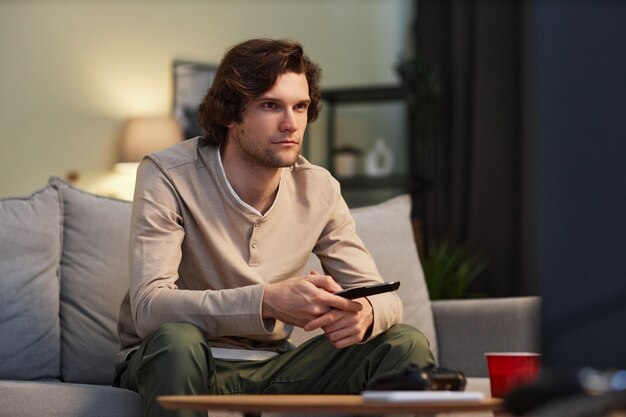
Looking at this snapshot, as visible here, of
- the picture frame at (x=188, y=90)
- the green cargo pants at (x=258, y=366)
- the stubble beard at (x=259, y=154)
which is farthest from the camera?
the picture frame at (x=188, y=90)

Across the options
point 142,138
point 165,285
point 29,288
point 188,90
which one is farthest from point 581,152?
point 188,90

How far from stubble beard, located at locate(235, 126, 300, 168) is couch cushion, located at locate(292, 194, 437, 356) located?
1.55 ft

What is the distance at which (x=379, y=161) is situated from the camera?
204 inches

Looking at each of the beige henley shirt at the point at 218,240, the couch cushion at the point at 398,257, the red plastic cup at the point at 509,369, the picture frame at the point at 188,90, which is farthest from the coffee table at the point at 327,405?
the picture frame at the point at 188,90

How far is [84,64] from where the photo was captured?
423 cm

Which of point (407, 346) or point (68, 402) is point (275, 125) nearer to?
point (407, 346)

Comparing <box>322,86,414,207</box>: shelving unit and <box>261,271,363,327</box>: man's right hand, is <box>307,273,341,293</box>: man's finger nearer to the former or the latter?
<box>261,271,363,327</box>: man's right hand

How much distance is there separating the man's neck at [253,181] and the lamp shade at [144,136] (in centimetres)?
215

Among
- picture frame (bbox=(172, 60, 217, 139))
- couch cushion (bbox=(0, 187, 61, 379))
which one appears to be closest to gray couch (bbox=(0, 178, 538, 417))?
couch cushion (bbox=(0, 187, 61, 379))

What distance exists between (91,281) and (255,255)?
1.68ft

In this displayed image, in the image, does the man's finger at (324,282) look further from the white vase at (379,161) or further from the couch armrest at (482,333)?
the white vase at (379,161)

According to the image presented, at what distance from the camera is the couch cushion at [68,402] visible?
1884mm

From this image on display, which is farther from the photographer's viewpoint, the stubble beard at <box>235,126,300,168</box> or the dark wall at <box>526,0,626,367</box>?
the stubble beard at <box>235,126,300,168</box>

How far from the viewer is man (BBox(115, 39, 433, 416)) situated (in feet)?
5.58
